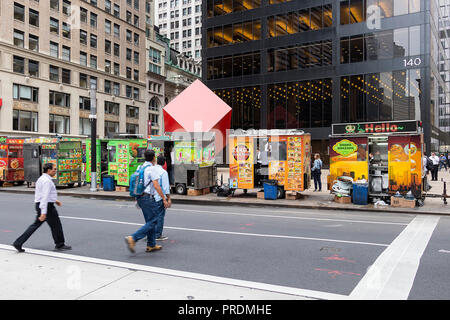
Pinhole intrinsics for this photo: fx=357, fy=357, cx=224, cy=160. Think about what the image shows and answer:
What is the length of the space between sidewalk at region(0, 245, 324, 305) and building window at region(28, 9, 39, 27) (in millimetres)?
45844

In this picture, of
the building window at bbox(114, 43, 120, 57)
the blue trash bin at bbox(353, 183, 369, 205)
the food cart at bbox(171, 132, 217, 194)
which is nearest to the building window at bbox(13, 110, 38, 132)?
the building window at bbox(114, 43, 120, 57)

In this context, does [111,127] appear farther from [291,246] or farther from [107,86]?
[291,246]

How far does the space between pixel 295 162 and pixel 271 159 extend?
1033mm

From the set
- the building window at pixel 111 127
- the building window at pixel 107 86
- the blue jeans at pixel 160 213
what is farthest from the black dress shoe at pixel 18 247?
the building window at pixel 107 86

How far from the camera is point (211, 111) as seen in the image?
13.4 metres

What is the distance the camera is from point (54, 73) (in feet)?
152

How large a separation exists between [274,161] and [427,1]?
26.8 metres

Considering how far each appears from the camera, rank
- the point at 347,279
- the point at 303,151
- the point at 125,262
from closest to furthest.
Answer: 1. the point at 347,279
2. the point at 125,262
3. the point at 303,151

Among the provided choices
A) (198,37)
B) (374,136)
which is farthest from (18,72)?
(198,37)

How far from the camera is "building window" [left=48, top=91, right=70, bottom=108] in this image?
151ft

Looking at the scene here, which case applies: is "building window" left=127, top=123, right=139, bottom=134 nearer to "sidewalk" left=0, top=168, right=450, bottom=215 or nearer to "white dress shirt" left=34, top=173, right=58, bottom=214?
"sidewalk" left=0, top=168, right=450, bottom=215

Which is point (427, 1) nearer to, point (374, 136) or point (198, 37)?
point (374, 136)

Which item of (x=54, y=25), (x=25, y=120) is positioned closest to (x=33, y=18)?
(x=54, y=25)

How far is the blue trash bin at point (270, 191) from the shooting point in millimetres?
14852
